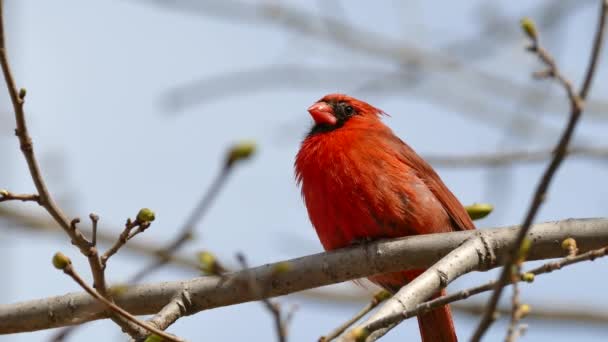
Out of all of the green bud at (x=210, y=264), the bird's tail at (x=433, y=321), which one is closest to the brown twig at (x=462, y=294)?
the green bud at (x=210, y=264)

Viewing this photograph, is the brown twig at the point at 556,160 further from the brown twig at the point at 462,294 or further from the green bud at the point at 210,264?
the green bud at the point at 210,264

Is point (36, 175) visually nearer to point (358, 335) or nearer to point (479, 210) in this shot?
point (358, 335)

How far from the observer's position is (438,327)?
4.47 m

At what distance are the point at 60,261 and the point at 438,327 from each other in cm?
256

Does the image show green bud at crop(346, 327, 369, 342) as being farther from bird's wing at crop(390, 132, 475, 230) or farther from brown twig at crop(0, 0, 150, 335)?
bird's wing at crop(390, 132, 475, 230)

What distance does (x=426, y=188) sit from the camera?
4633 millimetres

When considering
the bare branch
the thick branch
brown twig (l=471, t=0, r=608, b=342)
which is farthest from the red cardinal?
brown twig (l=471, t=0, r=608, b=342)

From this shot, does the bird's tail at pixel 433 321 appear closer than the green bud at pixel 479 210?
No

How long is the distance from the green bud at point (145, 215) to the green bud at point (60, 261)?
0.85 ft

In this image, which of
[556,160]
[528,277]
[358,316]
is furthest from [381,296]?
[556,160]

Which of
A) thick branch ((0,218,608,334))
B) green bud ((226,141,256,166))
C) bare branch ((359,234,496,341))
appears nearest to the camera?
green bud ((226,141,256,166))

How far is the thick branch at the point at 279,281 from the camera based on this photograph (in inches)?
131

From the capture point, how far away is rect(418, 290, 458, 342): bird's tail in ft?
14.6

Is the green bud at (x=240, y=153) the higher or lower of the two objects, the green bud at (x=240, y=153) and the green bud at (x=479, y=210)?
the lower
